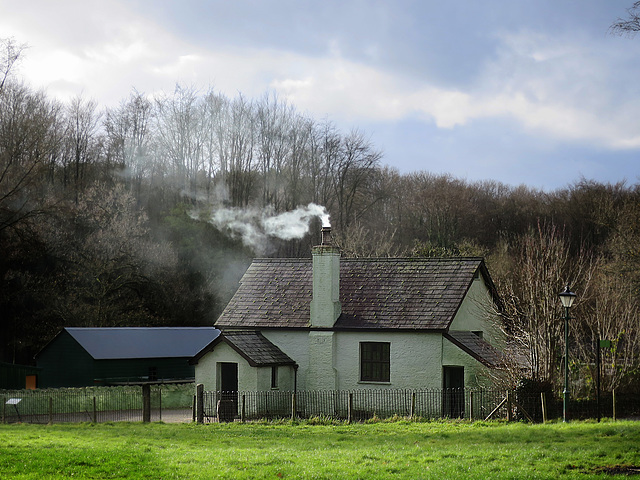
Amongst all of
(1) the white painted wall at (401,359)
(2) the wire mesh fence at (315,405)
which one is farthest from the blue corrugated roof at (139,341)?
(1) the white painted wall at (401,359)

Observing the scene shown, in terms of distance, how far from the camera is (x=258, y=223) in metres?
64.3

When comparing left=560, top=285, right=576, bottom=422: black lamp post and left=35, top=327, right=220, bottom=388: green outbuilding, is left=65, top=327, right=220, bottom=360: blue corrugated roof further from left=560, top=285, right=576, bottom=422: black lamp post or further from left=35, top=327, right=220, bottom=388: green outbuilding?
left=560, top=285, right=576, bottom=422: black lamp post

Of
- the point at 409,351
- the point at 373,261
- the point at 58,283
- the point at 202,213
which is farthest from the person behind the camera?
the point at 202,213

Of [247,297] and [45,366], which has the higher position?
[247,297]

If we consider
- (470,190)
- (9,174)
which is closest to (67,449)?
(9,174)

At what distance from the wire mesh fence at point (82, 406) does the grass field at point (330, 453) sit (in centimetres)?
749

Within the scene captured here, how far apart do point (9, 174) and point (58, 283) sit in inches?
445

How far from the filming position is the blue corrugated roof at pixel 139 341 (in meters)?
40.9

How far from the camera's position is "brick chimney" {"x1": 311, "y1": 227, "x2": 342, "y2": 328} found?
108ft

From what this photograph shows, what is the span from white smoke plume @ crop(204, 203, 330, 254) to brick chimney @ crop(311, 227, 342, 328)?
2687cm

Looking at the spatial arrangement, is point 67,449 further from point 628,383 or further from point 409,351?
point 628,383

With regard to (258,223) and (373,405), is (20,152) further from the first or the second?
(373,405)

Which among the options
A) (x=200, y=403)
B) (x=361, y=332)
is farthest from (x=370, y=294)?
(x=200, y=403)

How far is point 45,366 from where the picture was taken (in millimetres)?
42469
